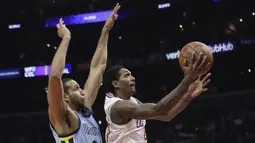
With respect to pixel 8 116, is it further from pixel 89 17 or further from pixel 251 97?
pixel 251 97

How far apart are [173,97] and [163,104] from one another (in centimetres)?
12

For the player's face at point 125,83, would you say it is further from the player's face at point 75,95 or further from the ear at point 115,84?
the player's face at point 75,95

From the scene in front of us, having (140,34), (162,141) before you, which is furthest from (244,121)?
(140,34)

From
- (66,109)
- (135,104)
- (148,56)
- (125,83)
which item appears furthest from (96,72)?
(148,56)

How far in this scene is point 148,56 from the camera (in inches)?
592

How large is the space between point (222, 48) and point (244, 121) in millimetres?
2819

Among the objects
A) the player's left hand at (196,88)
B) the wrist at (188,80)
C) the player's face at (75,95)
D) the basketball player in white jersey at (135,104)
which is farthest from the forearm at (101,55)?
the wrist at (188,80)

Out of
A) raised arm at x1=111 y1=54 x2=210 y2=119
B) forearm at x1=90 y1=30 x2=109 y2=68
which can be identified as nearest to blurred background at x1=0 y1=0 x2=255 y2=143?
forearm at x1=90 y1=30 x2=109 y2=68

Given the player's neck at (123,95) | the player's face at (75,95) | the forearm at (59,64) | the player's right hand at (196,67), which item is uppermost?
the forearm at (59,64)

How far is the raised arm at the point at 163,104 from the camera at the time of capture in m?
3.23

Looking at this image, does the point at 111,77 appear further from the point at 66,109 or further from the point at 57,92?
the point at 57,92

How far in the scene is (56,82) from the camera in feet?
10.8

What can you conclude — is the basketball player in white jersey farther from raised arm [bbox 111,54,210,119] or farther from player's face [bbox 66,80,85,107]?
player's face [bbox 66,80,85,107]

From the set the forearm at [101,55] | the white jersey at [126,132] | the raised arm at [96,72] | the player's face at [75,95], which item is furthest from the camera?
the forearm at [101,55]
